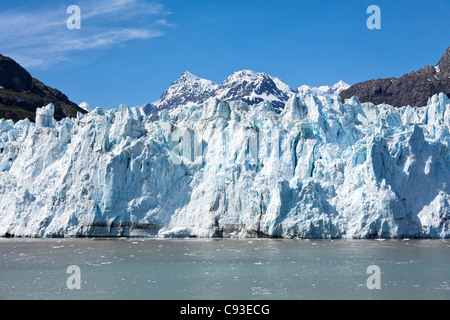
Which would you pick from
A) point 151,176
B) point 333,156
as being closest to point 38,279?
point 151,176

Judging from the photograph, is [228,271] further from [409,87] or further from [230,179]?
[409,87]

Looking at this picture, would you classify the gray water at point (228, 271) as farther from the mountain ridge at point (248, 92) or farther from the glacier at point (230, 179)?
the mountain ridge at point (248, 92)

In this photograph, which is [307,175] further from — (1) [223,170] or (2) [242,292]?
(2) [242,292]

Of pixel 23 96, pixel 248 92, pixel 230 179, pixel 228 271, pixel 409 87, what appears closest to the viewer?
pixel 228 271

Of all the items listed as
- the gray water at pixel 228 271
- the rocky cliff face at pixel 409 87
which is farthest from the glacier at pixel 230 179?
the rocky cliff face at pixel 409 87

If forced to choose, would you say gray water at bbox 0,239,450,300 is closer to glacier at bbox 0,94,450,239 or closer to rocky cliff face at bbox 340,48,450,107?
glacier at bbox 0,94,450,239

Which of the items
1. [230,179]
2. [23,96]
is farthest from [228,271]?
[23,96]
